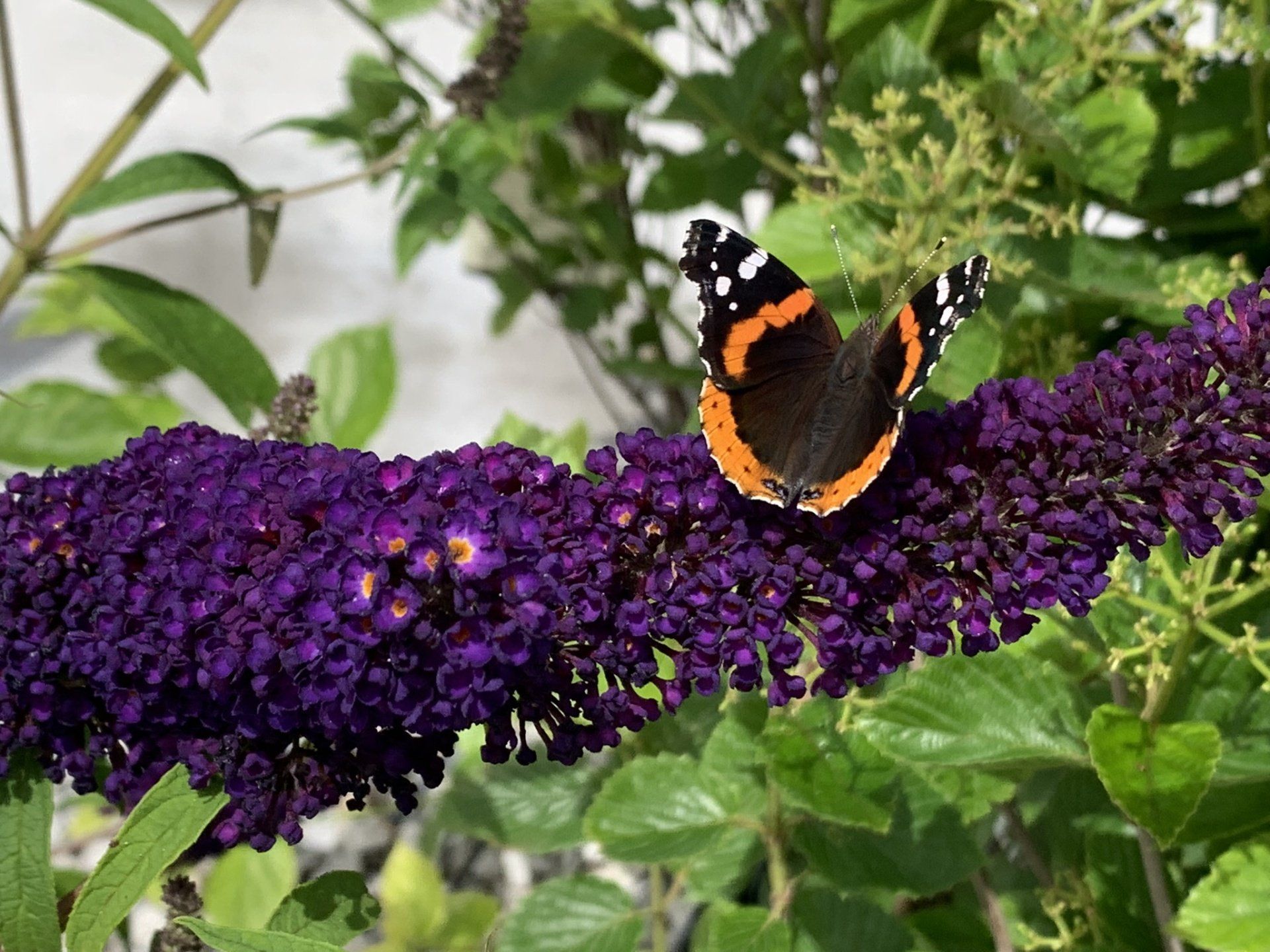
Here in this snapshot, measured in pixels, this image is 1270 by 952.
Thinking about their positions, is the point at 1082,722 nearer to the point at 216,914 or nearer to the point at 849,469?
the point at 849,469

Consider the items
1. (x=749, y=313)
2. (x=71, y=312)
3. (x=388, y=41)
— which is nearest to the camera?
(x=749, y=313)

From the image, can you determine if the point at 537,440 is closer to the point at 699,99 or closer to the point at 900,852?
the point at 699,99

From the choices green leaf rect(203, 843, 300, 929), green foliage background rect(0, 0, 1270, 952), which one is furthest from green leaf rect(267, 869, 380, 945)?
green leaf rect(203, 843, 300, 929)

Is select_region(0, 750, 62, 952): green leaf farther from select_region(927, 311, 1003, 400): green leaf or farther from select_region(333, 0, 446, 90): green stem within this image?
select_region(333, 0, 446, 90): green stem

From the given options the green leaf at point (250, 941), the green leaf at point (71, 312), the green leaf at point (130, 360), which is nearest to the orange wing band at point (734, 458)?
the green leaf at point (250, 941)

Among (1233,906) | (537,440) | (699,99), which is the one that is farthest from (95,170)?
(1233,906)

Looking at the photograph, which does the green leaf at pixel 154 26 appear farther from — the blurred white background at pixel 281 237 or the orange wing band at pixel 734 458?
the blurred white background at pixel 281 237
